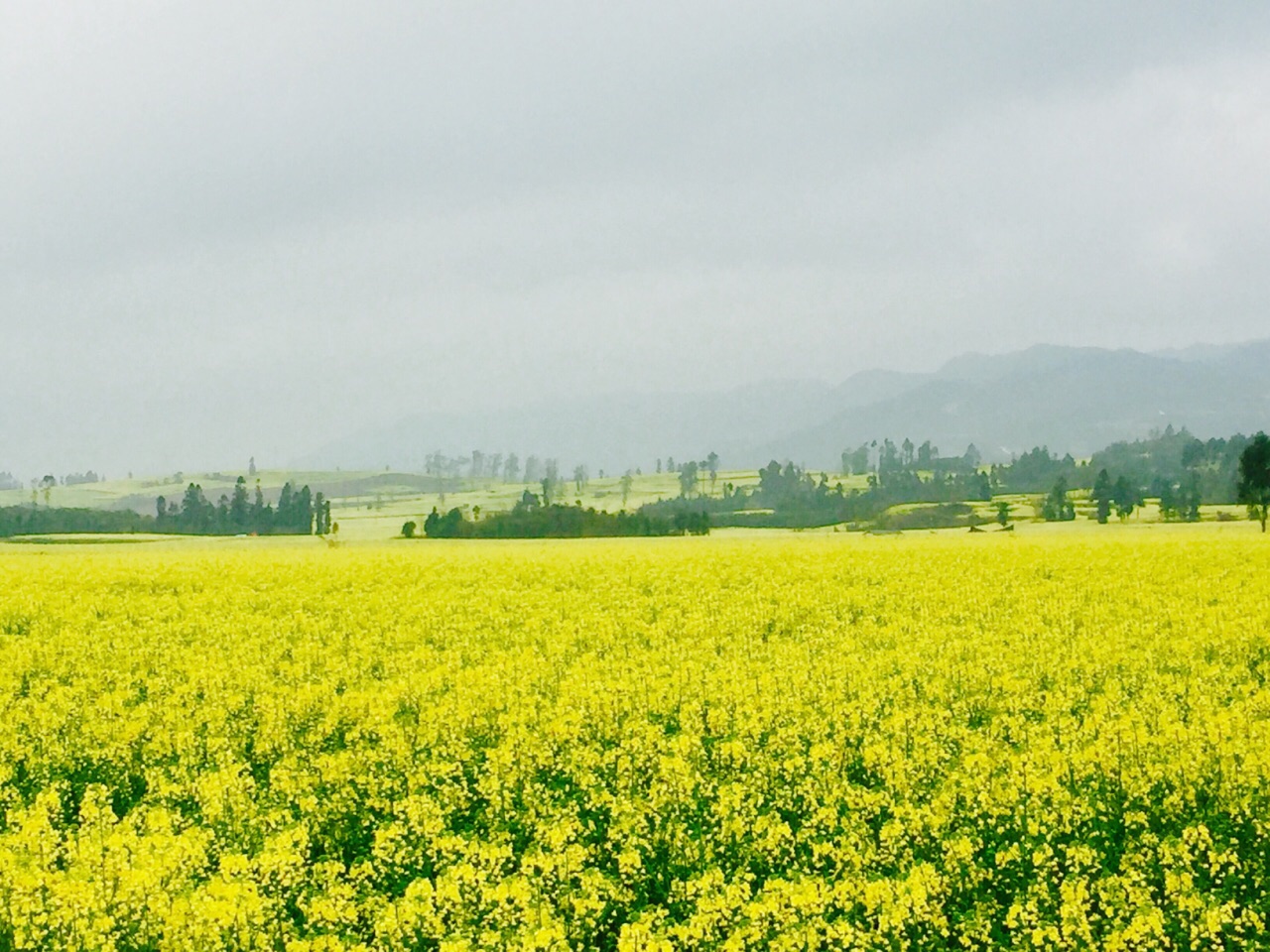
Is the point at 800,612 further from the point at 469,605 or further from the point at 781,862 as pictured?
the point at 781,862

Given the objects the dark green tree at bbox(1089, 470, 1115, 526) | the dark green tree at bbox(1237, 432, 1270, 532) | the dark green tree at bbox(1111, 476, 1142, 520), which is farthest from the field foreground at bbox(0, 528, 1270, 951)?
the dark green tree at bbox(1111, 476, 1142, 520)

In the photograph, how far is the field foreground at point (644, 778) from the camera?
29.6ft

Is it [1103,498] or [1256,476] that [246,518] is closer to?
[1103,498]

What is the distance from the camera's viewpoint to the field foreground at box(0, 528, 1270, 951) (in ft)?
29.6

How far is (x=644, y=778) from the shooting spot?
13.2 metres

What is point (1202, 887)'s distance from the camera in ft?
31.6

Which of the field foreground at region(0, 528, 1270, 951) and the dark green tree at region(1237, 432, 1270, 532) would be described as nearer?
the field foreground at region(0, 528, 1270, 951)

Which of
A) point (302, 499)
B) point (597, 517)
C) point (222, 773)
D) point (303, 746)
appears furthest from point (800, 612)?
point (302, 499)

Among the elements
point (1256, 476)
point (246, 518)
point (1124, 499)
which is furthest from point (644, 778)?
point (246, 518)

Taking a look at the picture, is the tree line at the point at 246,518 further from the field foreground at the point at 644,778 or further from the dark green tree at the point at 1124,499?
the field foreground at the point at 644,778

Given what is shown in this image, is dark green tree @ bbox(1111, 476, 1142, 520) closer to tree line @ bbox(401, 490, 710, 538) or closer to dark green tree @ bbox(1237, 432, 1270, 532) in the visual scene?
dark green tree @ bbox(1237, 432, 1270, 532)

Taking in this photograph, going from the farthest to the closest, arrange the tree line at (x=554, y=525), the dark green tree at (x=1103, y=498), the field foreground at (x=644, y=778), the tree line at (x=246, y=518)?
the tree line at (x=246, y=518) → the dark green tree at (x=1103, y=498) → the tree line at (x=554, y=525) → the field foreground at (x=644, y=778)

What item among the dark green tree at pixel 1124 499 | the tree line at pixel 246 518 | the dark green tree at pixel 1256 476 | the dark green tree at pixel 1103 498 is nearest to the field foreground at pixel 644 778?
the dark green tree at pixel 1256 476

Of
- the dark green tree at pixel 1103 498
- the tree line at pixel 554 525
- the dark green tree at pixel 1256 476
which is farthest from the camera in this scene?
the dark green tree at pixel 1103 498
